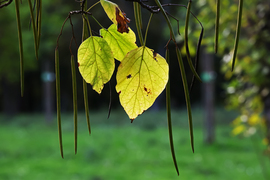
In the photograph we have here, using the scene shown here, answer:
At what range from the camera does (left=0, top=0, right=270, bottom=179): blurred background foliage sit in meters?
1.11

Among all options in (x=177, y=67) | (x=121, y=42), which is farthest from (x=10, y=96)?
(x=121, y=42)

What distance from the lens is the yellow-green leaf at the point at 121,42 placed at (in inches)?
7.5

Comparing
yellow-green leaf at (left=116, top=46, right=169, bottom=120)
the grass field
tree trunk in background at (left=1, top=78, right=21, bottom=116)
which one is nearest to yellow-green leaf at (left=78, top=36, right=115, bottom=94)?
yellow-green leaf at (left=116, top=46, right=169, bottom=120)

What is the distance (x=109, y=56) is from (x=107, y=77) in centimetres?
1

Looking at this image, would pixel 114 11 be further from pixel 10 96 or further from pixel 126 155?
pixel 10 96

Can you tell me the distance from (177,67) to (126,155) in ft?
9.86

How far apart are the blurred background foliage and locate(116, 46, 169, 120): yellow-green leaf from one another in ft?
0.15

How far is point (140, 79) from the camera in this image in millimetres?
168

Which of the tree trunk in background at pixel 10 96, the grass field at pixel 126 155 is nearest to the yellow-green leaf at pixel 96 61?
the grass field at pixel 126 155

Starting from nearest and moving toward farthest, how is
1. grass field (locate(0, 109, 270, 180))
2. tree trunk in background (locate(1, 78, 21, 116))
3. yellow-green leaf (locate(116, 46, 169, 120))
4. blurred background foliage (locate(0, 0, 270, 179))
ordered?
yellow-green leaf (locate(116, 46, 169, 120)) < blurred background foliage (locate(0, 0, 270, 179)) < grass field (locate(0, 109, 270, 180)) < tree trunk in background (locate(1, 78, 21, 116))

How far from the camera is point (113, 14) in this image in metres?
0.17

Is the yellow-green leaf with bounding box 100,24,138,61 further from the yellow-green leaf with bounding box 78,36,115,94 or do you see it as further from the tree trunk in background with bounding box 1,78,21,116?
the tree trunk in background with bounding box 1,78,21,116

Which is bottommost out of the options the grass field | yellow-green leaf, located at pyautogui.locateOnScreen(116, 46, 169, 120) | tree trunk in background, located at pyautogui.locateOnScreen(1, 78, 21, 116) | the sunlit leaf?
tree trunk in background, located at pyautogui.locateOnScreen(1, 78, 21, 116)

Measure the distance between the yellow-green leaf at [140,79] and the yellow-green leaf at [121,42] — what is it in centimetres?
3
